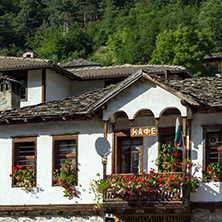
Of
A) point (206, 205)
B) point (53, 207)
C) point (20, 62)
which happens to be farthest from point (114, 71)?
point (206, 205)

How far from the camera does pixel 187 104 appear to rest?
89.3 feet

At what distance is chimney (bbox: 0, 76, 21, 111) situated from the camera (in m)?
34.1

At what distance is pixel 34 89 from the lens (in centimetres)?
4034

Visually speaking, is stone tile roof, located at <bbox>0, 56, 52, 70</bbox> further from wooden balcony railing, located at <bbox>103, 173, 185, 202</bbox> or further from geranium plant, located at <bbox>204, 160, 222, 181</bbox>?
geranium plant, located at <bbox>204, 160, 222, 181</bbox>

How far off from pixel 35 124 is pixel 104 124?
A: 10.5 feet

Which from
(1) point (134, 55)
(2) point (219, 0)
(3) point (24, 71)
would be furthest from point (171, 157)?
(2) point (219, 0)

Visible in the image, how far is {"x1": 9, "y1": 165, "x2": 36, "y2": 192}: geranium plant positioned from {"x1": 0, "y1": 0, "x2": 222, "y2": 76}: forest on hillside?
36.8m

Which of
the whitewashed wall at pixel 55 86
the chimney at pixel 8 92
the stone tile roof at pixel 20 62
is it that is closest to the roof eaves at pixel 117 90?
the chimney at pixel 8 92

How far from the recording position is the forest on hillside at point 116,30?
69.1 m

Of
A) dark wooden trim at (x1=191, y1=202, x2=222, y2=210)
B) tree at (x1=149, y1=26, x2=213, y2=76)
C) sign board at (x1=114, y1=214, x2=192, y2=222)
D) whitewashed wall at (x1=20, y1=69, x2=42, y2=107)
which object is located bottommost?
sign board at (x1=114, y1=214, x2=192, y2=222)

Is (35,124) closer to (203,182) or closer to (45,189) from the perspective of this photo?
(45,189)

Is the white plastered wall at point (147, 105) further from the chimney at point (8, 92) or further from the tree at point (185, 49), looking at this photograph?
the tree at point (185, 49)

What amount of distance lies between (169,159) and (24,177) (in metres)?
5.78

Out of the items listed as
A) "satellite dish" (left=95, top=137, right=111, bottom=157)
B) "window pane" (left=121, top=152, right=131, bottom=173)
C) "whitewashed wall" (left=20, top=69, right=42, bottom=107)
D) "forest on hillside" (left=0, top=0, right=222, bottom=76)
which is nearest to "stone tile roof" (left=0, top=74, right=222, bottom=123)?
"satellite dish" (left=95, top=137, right=111, bottom=157)
